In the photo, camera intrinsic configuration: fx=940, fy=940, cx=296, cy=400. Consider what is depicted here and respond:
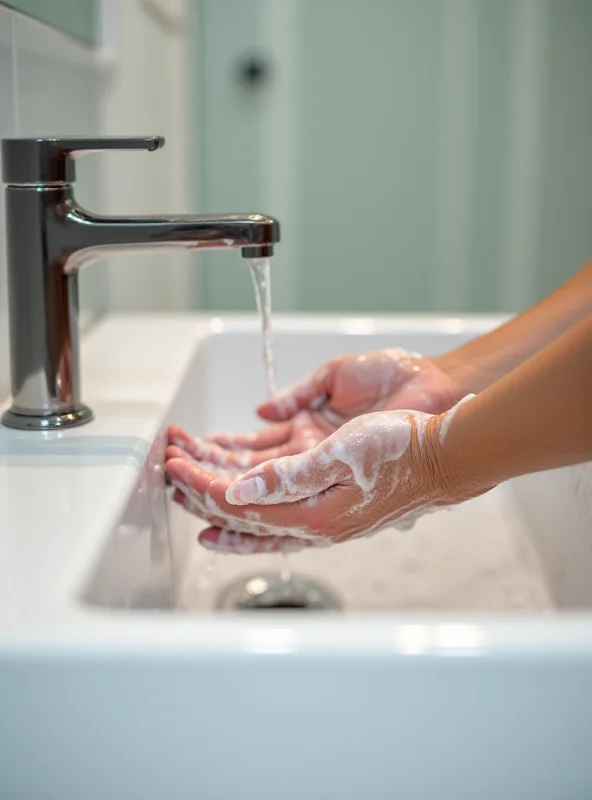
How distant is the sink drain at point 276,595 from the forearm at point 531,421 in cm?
28

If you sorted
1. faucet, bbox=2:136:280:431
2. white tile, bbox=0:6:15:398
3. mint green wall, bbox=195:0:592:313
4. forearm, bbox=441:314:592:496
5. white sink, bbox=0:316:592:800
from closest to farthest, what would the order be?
white sink, bbox=0:316:592:800, forearm, bbox=441:314:592:496, faucet, bbox=2:136:280:431, white tile, bbox=0:6:15:398, mint green wall, bbox=195:0:592:313

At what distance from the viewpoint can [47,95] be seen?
0.82m

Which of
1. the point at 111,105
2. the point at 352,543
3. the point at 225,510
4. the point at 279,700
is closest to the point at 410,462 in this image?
the point at 225,510

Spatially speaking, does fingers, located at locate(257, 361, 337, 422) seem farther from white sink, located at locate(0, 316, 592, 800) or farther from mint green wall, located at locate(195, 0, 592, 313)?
mint green wall, located at locate(195, 0, 592, 313)

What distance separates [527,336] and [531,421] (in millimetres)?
236

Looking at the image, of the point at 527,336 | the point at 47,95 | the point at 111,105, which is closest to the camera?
the point at 527,336

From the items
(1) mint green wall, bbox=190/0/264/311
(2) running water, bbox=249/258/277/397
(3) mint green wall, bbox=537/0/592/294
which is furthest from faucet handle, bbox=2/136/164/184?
(3) mint green wall, bbox=537/0/592/294

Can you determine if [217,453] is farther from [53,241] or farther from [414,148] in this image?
[414,148]

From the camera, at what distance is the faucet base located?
0.61m

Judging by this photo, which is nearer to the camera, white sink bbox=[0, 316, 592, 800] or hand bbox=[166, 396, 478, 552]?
white sink bbox=[0, 316, 592, 800]

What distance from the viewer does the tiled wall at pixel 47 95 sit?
706mm

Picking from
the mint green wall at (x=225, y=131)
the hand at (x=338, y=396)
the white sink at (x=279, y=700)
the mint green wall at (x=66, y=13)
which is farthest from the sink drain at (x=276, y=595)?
the mint green wall at (x=225, y=131)

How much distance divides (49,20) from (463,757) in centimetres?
69

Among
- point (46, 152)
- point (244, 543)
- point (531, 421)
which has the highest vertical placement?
point (46, 152)
